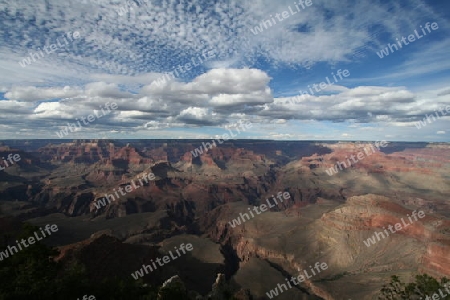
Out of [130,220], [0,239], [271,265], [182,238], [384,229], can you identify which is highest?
[0,239]

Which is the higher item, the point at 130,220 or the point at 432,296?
the point at 130,220

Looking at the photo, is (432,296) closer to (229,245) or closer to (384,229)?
(384,229)

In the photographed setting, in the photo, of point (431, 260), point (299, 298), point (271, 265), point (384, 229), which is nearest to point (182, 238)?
point (271, 265)

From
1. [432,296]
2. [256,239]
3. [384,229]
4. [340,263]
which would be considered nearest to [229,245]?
[256,239]

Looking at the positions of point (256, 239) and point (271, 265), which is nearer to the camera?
point (271, 265)

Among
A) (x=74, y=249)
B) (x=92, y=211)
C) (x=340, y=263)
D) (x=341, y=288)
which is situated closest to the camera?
(x=74, y=249)

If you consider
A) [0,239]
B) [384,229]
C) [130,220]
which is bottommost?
[384,229]

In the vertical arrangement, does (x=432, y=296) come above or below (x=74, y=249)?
below

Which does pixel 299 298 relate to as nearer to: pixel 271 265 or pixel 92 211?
pixel 271 265

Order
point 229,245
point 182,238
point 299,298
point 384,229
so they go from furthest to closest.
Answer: point 229,245 → point 182,238 → point 384,229 → point 299,298
